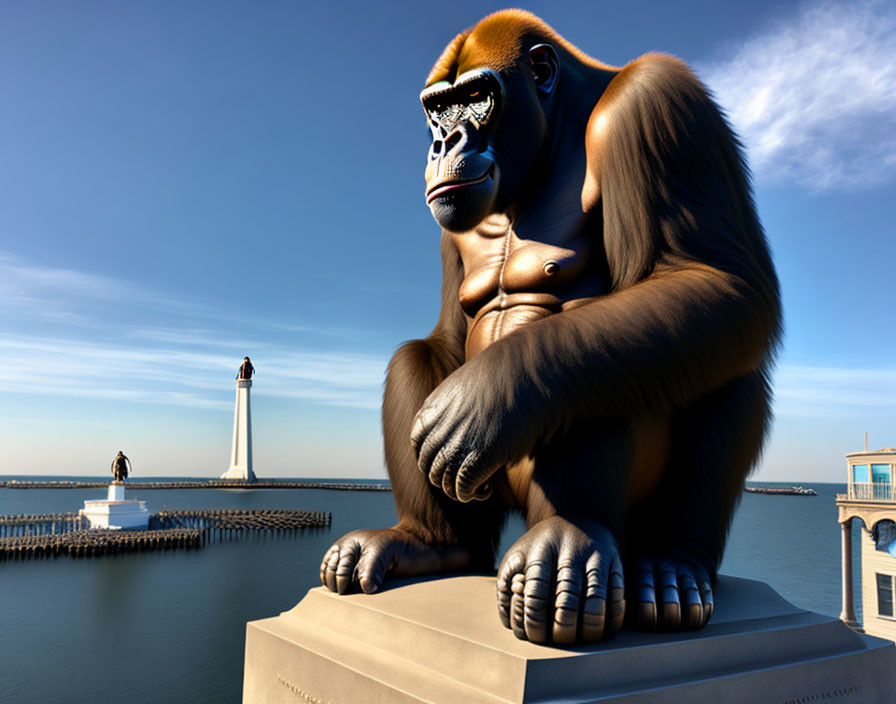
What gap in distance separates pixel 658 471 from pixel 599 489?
12.1 inches

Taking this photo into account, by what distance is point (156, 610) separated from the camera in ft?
75.6

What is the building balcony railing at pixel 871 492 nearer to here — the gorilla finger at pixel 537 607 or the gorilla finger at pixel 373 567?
the gorilla finger at pixel 373 567

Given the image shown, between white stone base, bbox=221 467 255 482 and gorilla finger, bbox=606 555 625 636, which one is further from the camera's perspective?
white stone base, bbox=221 467 255 482

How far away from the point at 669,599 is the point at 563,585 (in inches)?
12.6

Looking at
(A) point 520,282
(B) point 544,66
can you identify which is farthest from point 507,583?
(B) point 544,66

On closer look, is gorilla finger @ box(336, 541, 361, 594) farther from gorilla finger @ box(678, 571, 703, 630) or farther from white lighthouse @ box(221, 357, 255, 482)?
white lighthouse @ box(221, 357, 255, 482)

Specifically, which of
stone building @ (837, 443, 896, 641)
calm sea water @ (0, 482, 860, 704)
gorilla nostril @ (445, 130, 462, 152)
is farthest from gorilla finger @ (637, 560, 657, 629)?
stone building @ (837, 443, 896, 641)

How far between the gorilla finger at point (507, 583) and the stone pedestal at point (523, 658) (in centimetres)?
4

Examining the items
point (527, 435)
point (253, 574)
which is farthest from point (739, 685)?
point (253, 574)

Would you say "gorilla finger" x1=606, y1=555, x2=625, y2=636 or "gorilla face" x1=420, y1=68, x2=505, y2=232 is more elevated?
"gorilla face" x1=420, y1=68, x2=505, y2=232

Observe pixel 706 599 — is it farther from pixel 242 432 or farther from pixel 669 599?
pixel 242 432

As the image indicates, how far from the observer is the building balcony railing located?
17.3 m

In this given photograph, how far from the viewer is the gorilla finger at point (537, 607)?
1329mm

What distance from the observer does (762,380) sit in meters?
1.88
